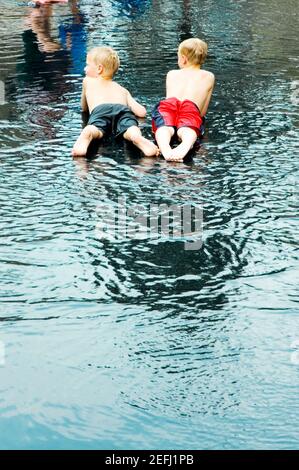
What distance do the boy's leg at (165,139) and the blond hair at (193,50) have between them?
80cm

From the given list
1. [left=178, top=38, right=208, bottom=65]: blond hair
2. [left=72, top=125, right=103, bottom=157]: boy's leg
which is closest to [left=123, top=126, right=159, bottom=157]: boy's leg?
[left=72, top=125, right=103, bottom=157]: boy's leg

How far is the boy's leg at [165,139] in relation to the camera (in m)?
6.33

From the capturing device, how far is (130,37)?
1091cm

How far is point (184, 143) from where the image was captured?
21.0ft

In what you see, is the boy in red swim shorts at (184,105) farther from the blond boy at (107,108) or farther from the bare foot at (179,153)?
the blond boy at (107,108)

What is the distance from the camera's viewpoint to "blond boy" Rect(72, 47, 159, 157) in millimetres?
6406

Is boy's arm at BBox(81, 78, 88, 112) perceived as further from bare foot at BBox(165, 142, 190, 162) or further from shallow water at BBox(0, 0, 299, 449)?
bare foot at BBox(165, 142, 190, 162)

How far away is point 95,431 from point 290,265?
1716mm

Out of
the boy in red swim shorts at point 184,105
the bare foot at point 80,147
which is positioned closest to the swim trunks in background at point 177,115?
the boy in red swim shorts at point 184,105

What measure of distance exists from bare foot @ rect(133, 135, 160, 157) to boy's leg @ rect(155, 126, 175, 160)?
50mm

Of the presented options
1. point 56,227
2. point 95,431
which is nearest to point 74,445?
point 95,431

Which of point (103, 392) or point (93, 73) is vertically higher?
point (93, 73)

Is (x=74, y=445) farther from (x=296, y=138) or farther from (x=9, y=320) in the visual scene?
(x=296, y=138)
